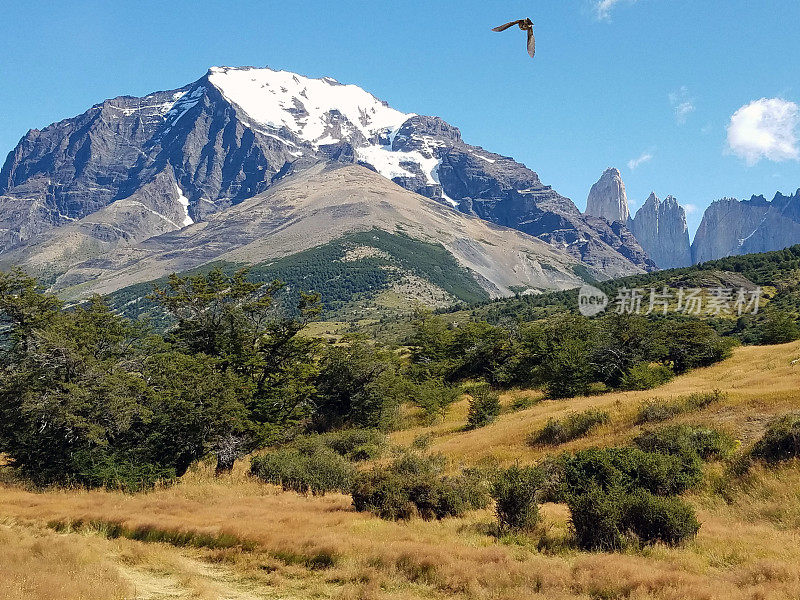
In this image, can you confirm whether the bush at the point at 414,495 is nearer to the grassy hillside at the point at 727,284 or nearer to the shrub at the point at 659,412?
the shrub at the point at 659,412

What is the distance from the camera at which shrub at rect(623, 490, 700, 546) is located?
13.3 m

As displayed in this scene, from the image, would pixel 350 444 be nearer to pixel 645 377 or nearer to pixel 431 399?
pixel 431 399

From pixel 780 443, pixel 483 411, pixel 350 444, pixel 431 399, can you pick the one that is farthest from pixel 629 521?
pixel 431 399

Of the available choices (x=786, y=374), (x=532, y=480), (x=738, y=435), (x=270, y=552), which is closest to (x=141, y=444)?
(x=270, y=552)

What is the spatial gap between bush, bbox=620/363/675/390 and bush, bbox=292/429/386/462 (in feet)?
62.8

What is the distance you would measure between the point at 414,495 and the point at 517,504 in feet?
13.2

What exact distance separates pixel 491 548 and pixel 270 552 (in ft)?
18.8

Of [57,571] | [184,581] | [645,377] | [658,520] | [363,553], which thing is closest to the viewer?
[57,571]

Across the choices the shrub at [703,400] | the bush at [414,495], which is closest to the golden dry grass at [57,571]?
the bush at [414,495]

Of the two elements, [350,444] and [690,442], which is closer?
[690,442]

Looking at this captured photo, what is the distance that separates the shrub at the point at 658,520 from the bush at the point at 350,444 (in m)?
20.4

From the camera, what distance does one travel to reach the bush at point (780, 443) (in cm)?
1778

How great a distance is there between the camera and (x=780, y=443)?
18.2m

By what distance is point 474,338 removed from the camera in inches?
2581
